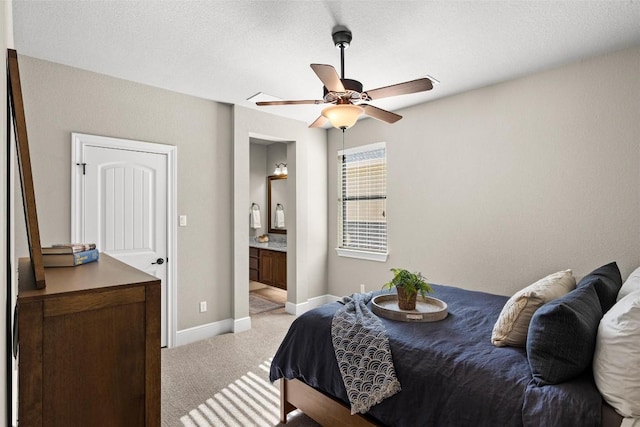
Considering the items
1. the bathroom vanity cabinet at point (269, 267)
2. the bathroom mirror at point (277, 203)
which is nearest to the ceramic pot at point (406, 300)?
the bathroom vanity cabinet at point (269, 267)

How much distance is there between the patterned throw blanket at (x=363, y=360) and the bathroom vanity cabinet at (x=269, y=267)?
359cm

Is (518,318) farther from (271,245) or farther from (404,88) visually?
(271,245)

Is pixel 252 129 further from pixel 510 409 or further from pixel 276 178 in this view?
pixel 510 409

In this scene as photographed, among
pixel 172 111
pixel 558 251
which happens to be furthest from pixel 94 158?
pixel 558 251

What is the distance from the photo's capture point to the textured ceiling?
2.23m

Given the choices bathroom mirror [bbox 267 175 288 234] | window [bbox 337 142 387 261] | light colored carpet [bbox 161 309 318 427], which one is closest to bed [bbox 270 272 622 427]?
light colored carpet [bbox 161 309 318 427]

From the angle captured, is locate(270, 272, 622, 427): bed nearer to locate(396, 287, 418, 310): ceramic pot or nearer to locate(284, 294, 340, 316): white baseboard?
locate(396, 287, 418, 310): ceramic pot

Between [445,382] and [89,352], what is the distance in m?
1.49

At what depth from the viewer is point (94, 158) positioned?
3.23m

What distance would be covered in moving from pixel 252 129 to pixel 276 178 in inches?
94.6

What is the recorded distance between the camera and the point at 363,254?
4.76m

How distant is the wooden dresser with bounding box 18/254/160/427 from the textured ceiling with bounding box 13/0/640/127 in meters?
1.92

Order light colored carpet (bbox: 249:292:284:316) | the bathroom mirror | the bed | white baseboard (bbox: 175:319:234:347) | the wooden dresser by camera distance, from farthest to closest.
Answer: the bathroom mirror
light colored carpet (bbox: 249:292:284:316)
white baseboard (bbox: 175:319:234:347)
the bed
the wooden dresser

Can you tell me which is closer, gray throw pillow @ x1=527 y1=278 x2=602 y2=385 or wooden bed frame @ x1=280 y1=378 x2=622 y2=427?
gray throw pillow @ x1=527 y1=278 x2=602 y2=385
